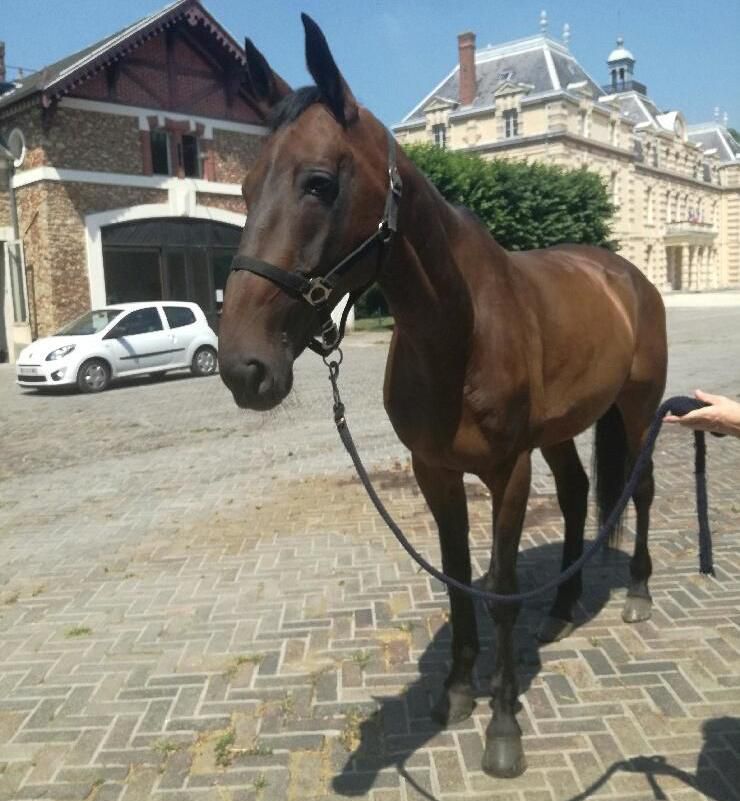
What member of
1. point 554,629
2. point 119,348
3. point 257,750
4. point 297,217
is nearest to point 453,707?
point 257,750

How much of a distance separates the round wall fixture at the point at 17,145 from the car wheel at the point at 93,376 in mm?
10299

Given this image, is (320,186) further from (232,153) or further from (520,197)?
(520,197)

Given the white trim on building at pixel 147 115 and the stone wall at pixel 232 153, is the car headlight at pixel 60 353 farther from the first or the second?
the stone wall at pixel 232 153

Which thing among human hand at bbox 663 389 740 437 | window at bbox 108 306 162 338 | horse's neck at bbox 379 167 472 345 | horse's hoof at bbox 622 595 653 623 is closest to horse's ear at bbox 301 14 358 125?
horse's neck at bbox 379 167 472 345

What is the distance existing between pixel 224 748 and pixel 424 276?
206 cm

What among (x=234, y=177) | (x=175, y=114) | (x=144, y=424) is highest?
(x=175, y=114)

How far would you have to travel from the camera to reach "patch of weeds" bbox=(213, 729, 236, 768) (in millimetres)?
2924

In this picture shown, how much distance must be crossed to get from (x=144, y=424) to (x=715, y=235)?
2940 inches

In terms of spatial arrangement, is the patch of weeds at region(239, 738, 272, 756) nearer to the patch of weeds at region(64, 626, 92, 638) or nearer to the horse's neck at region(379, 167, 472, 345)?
the patch of weeds at region(64, 626, 92, 638)

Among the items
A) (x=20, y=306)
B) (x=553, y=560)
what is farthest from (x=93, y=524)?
(x=20, y=306)

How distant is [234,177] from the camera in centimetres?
2584

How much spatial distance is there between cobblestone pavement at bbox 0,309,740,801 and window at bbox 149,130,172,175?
1888 cm

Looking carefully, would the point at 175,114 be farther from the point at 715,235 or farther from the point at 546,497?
the point at 715,235

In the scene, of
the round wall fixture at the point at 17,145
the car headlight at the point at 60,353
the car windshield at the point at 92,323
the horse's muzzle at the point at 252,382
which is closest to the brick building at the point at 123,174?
the round wall fixture at the point at 17,145
